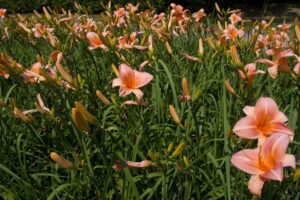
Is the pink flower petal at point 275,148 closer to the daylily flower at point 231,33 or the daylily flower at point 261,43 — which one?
the daylily flower at point 231,33

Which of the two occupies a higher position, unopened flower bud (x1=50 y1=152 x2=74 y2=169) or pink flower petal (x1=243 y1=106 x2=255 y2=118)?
pink flower petal (x1=243 y1=106 x2=255 y2=118)

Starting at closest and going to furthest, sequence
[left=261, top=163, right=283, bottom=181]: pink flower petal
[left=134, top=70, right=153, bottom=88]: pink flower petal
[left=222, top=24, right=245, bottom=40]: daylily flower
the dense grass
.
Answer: [left=261, top=163, right=283, bottom=181]: pink flower petal
the dense grass
[left=134, top=70, right=153, bottom=88]: pink flower petal
[left=222, top=24, right=245, bottom=40]: daylily flower

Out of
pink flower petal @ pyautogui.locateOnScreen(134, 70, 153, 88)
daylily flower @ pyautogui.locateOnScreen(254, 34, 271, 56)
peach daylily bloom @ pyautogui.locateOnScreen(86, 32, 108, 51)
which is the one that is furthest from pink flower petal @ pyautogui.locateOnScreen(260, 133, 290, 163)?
daylily flower @ pyautogui.locateOnScreen(254, 34, 271, 56)

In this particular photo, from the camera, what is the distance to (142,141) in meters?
1.82

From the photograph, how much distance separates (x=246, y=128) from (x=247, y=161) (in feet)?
0.43

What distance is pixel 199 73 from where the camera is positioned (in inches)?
99.8

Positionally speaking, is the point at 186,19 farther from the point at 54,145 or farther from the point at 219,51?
the point at 54,145

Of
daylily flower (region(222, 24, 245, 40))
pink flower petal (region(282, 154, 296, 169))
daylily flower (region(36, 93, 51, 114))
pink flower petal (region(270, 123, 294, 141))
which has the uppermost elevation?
daylily flower (region(222, 24, 245, 40))

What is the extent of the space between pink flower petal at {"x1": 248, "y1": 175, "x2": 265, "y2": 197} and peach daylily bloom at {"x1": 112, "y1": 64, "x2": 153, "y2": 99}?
671 mm

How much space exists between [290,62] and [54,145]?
173cm

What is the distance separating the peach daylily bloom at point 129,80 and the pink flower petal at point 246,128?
1.70ft

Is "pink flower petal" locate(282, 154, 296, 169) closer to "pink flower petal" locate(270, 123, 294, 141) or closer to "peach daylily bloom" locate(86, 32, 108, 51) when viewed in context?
"pink flower petal" locate(270, 123, 294, 141)

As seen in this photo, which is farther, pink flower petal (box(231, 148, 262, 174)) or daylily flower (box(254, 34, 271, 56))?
daylily flower (box(254, 34, 271, 56))

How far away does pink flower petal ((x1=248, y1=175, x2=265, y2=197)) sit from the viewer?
1005 mm
